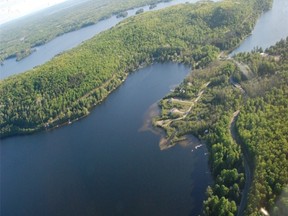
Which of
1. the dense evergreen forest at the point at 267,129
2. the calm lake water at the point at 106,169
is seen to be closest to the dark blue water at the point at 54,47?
the calm lake water at the point at 106,169

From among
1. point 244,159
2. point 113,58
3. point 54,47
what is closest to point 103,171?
point 244,159

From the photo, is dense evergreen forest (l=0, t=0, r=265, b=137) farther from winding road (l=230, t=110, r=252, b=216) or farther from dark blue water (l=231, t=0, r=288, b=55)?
winding road (l=230, t=110, r=252, b=216)

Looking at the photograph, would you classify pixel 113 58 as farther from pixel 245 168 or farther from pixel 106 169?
pixel 245 168

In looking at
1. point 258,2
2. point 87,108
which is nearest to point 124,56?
point 87,108

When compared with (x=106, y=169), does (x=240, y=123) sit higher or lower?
higher

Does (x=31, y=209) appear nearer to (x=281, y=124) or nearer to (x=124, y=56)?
(x=281, y=124)

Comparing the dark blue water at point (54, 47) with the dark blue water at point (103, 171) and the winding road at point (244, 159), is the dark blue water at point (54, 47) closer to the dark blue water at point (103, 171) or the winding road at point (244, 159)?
the dark blue water at point (103, 171)
